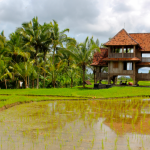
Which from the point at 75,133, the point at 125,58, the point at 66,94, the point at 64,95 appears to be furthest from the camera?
the point at 125,58

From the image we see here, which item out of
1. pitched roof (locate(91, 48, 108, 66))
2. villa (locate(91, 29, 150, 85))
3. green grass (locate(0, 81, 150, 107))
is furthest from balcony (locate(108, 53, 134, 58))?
green grass (locate(0, 81, 150, 107))

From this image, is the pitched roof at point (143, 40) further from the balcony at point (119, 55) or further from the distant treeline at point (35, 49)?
the distant treeline at point (35, 49)

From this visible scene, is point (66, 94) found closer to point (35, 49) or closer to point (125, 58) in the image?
point (125, 58)

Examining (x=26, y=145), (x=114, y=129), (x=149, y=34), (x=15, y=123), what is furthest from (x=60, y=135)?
(x=149, y=34)

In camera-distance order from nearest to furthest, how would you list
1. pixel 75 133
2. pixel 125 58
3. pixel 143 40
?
1. pixel 75 133
2. pixel 125 58
3. pixel 143 40

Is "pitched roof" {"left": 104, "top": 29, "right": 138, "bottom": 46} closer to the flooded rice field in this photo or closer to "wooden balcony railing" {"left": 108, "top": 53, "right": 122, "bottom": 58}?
"wooden balcony railing" {"left": 108, "top": 53, "right": 122, "bottom": 58}

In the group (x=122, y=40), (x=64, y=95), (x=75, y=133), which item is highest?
(x=122, y=40)

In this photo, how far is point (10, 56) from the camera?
20.6 metres

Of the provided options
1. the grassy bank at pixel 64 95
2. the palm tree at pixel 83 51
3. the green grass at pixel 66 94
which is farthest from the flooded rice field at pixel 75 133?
the palm tree at pixel 83 51

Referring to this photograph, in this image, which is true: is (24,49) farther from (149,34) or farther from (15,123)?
(15,123)

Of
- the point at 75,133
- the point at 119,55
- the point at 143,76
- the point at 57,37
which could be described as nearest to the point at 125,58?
the point at 119,55

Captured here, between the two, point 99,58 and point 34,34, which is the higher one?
point 34,34

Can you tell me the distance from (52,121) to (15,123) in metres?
0.92

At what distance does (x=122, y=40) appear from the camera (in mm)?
18719
